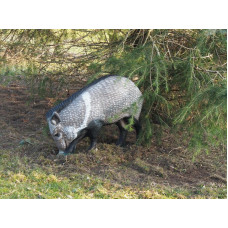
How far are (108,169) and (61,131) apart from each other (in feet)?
Result: 2.81

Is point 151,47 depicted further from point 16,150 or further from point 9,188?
point 9,188

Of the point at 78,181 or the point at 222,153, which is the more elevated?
the point at 78,181

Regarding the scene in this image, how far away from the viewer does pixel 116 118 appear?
529cm

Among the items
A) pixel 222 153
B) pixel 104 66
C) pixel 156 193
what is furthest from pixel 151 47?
pixel 156 193

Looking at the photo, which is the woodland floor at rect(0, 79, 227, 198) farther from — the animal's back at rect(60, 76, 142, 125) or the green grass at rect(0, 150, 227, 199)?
the animal's back at rect(60, 76, 142, 125)

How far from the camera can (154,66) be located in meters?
5.16

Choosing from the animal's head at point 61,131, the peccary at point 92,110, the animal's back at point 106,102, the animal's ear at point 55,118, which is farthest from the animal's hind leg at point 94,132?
the animal's ear at point 55,118

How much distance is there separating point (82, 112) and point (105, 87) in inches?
21.5

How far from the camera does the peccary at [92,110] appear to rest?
5.01 metres

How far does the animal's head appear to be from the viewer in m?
4.96

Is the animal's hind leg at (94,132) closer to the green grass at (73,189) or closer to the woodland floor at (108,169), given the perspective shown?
the woodland floor at (108,169)

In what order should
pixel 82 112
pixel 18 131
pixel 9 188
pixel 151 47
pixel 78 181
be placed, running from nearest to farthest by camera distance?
1. pixel 9 188
2. pixel 78 181
3. pixel 82 112
4. pixel 151 47
5. pixel 18 131

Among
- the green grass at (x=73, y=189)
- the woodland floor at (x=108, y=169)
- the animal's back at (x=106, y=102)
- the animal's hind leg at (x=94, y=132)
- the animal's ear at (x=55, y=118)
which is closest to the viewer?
the green grass at (x=73, y=189)

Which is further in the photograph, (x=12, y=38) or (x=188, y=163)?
(x=12, y=38)
